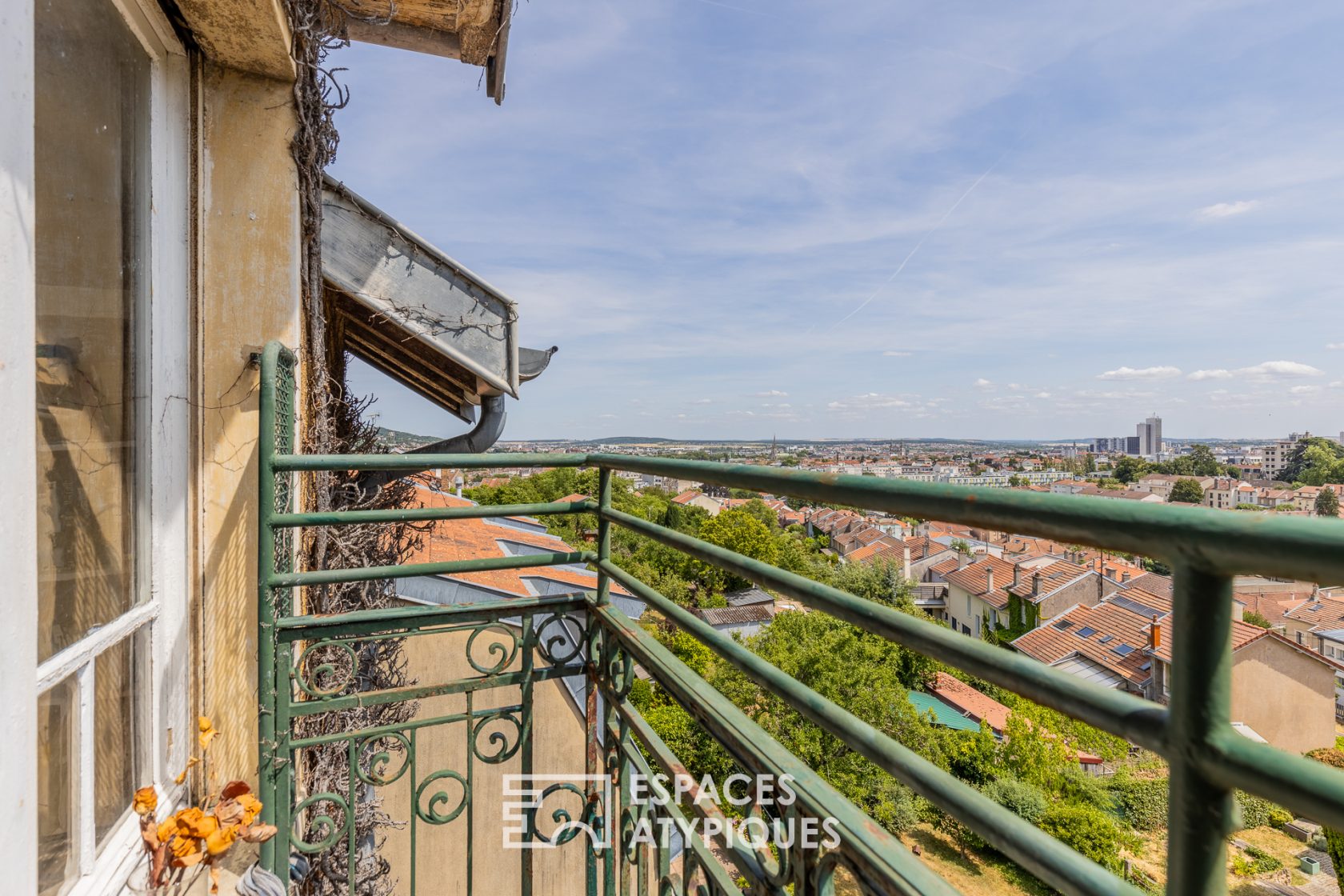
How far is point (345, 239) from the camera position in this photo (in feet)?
7.88

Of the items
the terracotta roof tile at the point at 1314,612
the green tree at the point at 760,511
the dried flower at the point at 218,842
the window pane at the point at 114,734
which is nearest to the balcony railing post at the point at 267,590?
the window pane at the point at 114,734

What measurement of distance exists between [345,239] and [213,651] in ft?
5.00

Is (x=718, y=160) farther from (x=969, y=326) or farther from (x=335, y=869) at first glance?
(x=969, y=326)

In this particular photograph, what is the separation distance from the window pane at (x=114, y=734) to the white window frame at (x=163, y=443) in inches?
1.1

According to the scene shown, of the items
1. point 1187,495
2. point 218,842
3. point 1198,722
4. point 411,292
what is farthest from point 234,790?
point 1187,495

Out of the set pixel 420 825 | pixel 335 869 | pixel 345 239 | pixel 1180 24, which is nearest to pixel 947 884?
pixel 335 869

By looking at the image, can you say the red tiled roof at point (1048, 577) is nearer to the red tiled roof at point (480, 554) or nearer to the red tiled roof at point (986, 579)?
the red tiled roof at point (986, 579)

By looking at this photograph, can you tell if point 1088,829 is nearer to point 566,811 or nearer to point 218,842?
point 566,811

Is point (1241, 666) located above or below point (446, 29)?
below

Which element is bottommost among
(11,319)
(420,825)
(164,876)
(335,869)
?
(420,825)

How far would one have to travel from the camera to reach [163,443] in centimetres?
150

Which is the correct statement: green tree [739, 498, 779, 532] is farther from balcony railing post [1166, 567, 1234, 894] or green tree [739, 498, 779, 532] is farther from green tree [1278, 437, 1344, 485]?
balcony railing post [1166, 567, 1234, 894]

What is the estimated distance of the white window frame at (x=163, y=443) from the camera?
4.58ft

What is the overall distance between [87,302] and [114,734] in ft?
2.77
